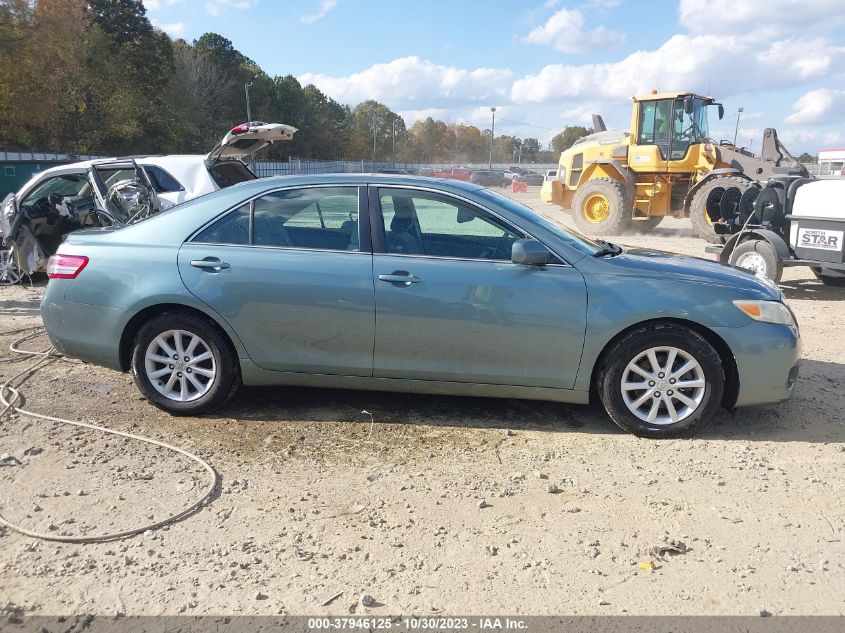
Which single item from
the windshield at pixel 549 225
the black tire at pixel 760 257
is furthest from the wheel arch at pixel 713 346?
the black tire at pixel 760 257

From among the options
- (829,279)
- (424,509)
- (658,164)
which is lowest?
(424,509)

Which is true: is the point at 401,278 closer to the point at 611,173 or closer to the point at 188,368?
the point at 188,368

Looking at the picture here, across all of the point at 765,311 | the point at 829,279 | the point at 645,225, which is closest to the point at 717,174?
the point at 645,225

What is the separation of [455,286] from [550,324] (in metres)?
0.62

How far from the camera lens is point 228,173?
8.72 m

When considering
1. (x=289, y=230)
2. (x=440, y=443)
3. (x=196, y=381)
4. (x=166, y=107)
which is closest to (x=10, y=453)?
(x=196, y=381)

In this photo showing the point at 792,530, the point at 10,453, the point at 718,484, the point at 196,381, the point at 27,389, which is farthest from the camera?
the point at 27,389

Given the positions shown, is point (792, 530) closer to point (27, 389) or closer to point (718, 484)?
point (718, 484)

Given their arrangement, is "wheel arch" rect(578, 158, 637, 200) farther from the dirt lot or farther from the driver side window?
the driver side window

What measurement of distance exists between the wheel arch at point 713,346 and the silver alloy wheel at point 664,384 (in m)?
0.16

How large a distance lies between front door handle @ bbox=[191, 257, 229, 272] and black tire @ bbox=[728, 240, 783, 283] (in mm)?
6626

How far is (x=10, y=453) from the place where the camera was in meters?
3.94

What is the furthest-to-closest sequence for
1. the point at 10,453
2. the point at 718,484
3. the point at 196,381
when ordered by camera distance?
the point at 196,381
the point at 10,453
the point at 718,484

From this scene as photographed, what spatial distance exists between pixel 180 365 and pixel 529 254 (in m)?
2.40
